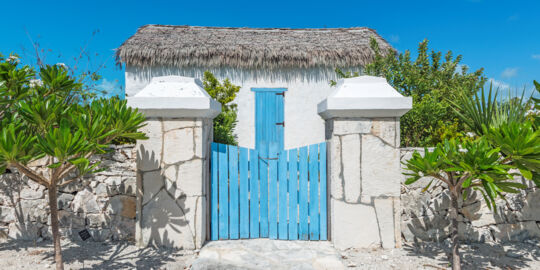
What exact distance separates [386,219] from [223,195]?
6.30 ft

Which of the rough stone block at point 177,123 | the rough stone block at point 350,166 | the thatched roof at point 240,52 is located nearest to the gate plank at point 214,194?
the rough stone block at point 177,123

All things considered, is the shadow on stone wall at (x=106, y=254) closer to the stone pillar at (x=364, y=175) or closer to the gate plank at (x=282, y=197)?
the gate plank at (x=282, y=197)

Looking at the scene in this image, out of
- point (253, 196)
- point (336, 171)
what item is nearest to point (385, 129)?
point (336, 171)

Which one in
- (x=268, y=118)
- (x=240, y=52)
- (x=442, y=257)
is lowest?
(x=442, y=257)

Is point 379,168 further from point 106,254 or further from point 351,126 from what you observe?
point 106,254

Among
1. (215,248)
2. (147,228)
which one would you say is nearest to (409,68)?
(215,248)

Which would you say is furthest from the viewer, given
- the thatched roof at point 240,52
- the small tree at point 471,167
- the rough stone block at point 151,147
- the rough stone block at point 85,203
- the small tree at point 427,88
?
the thatched roof at point 240,52

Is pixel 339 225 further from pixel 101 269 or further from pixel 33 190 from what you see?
pixel 33 190

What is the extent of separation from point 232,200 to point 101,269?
1489 millimetres

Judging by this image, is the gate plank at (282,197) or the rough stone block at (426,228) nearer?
the gate plank at (282,197)

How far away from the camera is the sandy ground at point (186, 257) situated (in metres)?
3.22

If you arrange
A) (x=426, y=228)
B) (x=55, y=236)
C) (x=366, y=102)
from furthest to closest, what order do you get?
(x=426, y=228), (x=366, y=102), (x=55, y=236)

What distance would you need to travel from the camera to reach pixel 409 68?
614cm

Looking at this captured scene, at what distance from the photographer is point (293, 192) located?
148 inches
